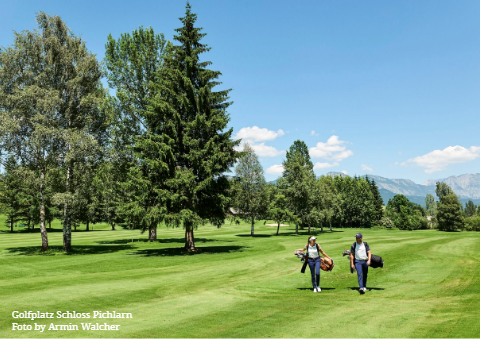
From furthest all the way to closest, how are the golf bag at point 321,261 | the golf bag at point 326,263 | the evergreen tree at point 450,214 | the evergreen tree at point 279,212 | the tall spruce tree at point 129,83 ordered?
the evergreen tree at point 450,214, the evergreen tree at point 279,212, the tall spruce tree at point 129,83, the golf bag at point 326,263, the golf bag at point 321,261

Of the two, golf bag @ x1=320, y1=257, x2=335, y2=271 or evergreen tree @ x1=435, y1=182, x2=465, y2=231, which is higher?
golf bag @ x1=320, y1=257, x2=335, y2=271

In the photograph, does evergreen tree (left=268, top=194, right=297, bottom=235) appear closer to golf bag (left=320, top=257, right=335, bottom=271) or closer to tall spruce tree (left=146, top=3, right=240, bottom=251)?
tall spruce tree (left=146, top=3, right=240, bottom=251)

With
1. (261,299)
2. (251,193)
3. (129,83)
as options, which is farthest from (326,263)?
(251,193)

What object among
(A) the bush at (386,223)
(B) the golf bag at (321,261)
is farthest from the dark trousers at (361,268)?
(A) the bush at (386,223)

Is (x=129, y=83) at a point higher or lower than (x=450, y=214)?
higher

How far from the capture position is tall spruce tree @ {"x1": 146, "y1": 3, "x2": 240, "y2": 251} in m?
24.0

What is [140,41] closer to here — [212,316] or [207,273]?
[207,273]

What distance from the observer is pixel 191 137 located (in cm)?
2597

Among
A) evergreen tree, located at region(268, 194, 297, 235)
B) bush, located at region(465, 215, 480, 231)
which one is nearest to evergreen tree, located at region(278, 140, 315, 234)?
evergreen tree, located at region(268, 194, 297, 235)

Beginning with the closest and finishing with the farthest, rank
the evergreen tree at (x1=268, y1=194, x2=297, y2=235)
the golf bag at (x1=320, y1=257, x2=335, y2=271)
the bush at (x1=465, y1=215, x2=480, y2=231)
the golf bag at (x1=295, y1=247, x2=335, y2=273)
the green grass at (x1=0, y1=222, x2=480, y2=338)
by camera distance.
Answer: the green grass at (x1=0, y1=222, x2=480, y2=338)
the golf bag at (x1=295, y1=247, x2=335, y2=273)
the golf bag at (x1=320, y1=257, x2=335, y2=271)
the evergreen tree at (x1=268, y1=194, x2=297, y2=235)
the bush at (x1=465, y1=215, x2=480, y2=231)

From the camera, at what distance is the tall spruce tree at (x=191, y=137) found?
24.0 meters

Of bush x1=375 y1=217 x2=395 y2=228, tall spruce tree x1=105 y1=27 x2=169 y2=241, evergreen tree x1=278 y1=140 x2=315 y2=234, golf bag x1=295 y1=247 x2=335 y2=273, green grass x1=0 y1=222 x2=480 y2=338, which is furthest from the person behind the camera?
bush x1=375 y1=217 x2=395 y2=228

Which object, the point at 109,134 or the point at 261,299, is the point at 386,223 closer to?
the point at 109,134

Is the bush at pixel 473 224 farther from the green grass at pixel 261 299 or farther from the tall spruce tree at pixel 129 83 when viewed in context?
the tall spruce tree at pixel 129 83
